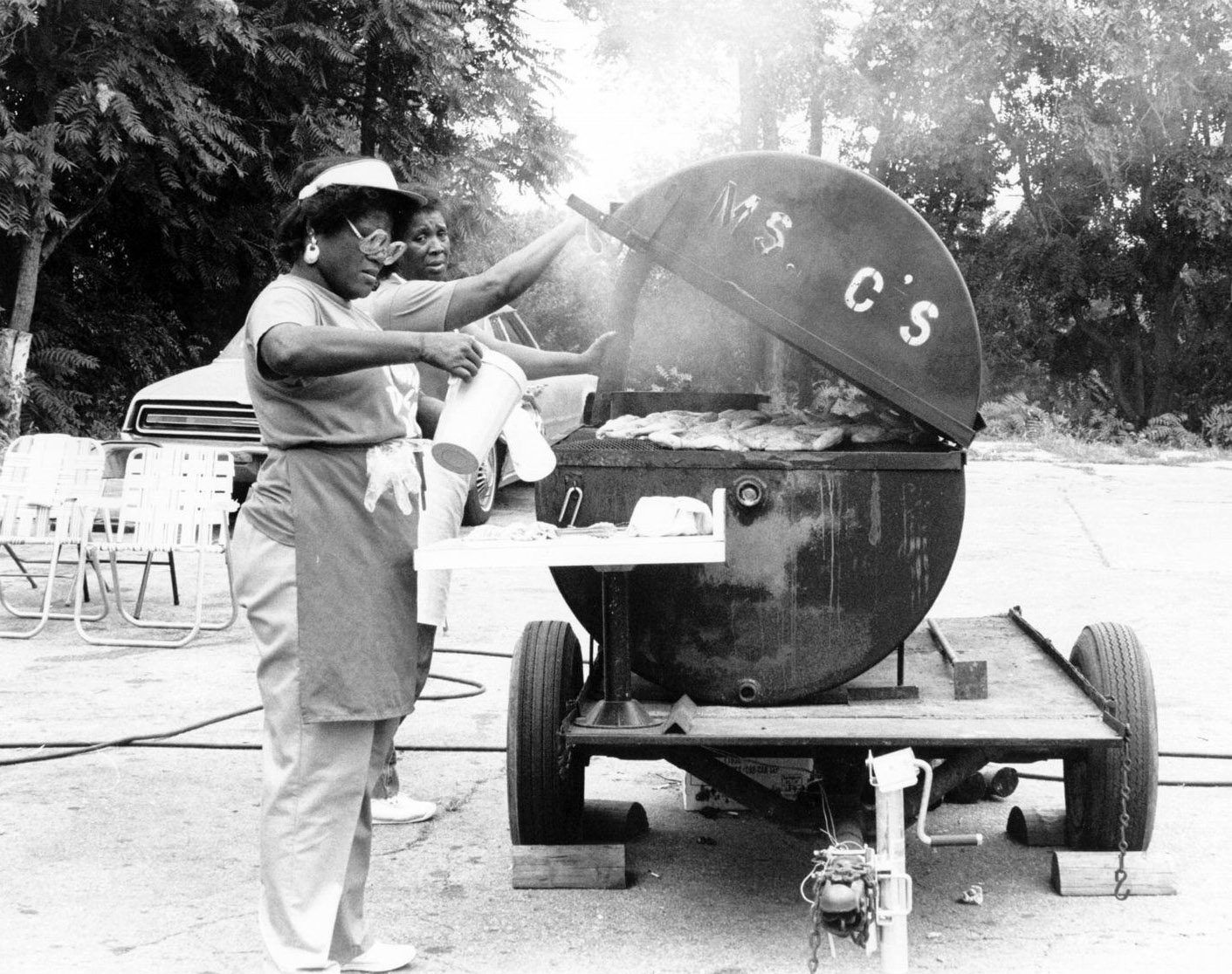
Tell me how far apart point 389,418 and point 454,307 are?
1.92 ft

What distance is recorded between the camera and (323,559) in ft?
10.4

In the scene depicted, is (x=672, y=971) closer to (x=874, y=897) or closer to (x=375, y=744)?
(x=874, y=897)

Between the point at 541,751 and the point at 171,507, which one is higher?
the point at 171,507

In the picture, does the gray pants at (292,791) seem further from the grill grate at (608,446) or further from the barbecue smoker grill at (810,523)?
the grill grate at (608,446)

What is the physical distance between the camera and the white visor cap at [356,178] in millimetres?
3248

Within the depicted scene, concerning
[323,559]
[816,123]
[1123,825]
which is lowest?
[1123,825]

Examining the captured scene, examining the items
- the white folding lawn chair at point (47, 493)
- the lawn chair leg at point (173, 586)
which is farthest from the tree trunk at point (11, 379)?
the white folding lawn chair at point (47, 493)

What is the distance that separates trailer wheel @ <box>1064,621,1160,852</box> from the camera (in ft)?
13.2

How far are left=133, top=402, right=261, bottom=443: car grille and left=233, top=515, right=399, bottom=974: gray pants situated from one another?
7.67 meters

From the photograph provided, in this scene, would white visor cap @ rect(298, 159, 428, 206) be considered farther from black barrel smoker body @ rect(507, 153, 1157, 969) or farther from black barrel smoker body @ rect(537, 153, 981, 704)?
black barrel smoker body @ rect(537, 153, 981, 704)

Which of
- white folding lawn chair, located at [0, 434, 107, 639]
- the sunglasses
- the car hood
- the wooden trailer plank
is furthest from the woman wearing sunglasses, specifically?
the car hood

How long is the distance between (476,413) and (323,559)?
467mm

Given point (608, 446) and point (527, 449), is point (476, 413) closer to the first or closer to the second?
point (527, 449)

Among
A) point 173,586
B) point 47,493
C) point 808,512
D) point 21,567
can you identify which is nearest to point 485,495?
point 173,586
